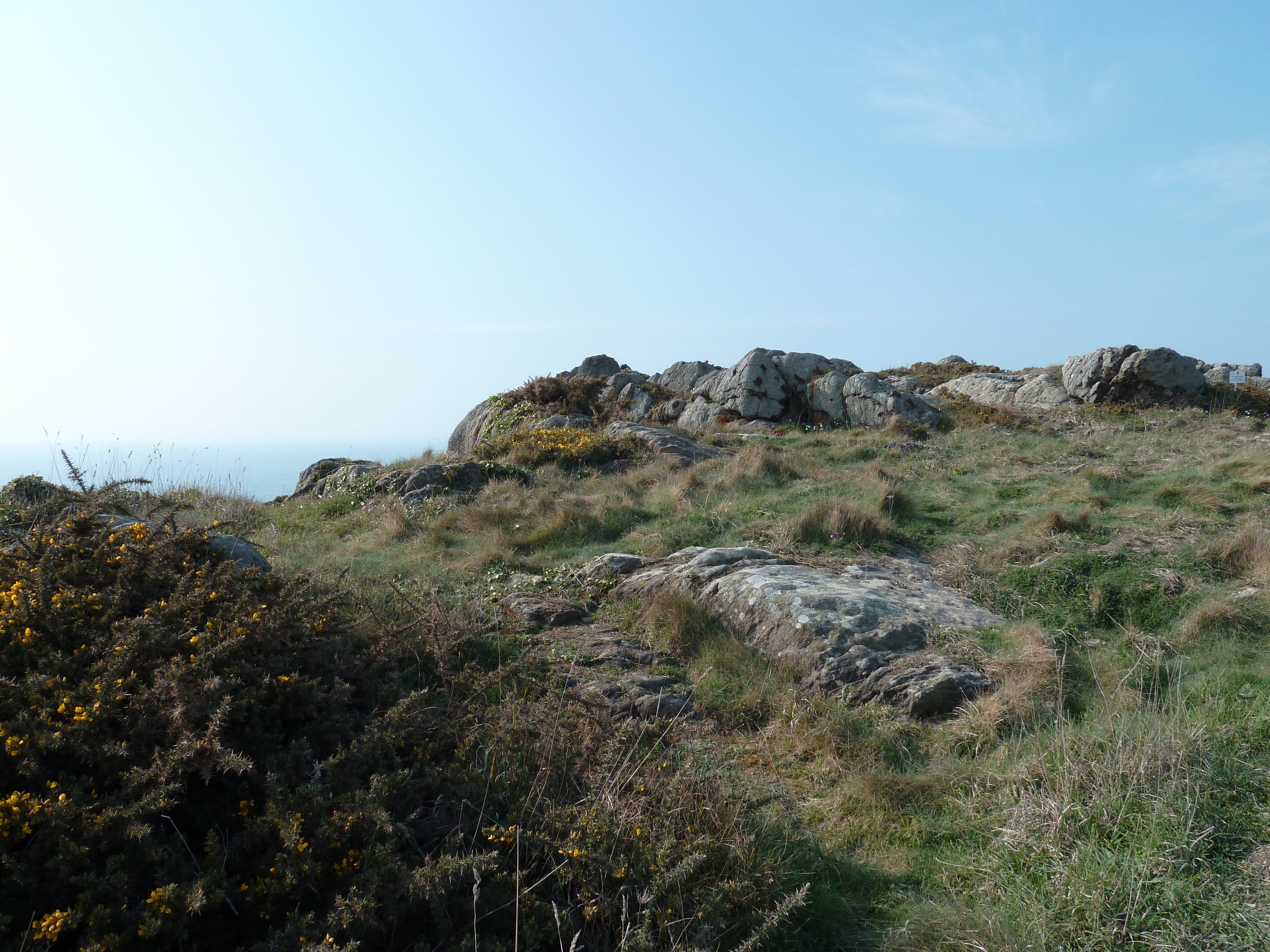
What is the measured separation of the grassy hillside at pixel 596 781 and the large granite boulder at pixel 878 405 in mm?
11898

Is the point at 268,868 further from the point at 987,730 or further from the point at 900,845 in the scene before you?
the point at 987,730

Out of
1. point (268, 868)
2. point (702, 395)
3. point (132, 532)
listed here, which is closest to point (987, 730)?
point (268, 868)

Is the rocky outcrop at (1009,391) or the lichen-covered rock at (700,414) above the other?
the rocky outcrop at (1009,391)

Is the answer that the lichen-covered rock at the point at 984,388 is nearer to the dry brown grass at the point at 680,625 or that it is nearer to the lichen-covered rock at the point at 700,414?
the lichen-covered rock at the point at 700,414

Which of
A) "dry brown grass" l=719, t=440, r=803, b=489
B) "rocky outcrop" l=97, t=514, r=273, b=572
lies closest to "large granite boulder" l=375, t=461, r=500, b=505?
"dry brown grass" l=719, t=440, r=803, b=489

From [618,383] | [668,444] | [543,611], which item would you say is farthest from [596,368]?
[543,611]

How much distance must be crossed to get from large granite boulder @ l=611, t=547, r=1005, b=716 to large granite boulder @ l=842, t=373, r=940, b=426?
11409 mm

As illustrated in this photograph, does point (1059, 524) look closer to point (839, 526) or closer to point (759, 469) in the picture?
point (839, 526)

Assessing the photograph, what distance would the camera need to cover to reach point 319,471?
16.1 meters

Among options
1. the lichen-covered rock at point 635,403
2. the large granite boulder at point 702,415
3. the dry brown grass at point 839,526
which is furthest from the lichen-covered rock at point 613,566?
the lichen-covered rock at point 635,403

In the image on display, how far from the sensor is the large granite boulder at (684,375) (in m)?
22.8

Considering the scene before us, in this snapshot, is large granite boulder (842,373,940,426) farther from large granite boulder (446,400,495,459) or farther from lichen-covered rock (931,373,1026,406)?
large granite boulder (446,400,495,459)

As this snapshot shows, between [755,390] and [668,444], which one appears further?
[755,390]

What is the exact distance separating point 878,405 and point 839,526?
36.6ft
